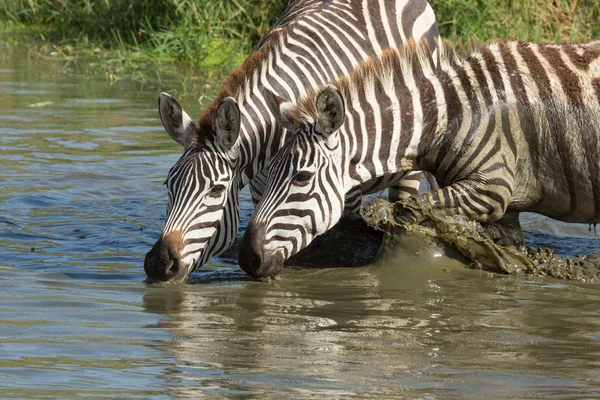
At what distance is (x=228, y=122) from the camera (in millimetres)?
7215

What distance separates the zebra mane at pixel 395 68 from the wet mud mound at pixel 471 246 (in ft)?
2.73

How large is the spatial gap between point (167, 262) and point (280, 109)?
1253 mm

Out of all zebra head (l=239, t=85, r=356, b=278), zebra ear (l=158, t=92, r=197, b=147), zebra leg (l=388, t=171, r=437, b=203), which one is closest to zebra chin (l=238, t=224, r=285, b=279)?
zebra head (l=239, t=85, r=356, b=278)

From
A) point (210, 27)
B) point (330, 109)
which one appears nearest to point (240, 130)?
point (330, 109)

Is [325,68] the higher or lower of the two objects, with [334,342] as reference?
higher

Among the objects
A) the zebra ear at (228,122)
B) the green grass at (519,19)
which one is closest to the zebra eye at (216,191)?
the zebra ear at (228,122)

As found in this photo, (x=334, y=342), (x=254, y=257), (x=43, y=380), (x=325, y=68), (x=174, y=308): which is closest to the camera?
(x=43, y=380)

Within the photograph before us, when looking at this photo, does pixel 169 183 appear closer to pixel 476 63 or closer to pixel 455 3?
pixel 476 63

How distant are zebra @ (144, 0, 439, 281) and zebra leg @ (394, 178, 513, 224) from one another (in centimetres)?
59

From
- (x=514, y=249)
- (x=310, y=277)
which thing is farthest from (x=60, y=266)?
(x=514, y=249)

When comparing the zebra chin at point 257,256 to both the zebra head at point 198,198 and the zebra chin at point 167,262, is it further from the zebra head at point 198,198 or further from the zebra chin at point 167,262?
the zebra chin at point 167,262

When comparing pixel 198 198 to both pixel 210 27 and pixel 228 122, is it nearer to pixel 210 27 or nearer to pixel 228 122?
pixel 228 122

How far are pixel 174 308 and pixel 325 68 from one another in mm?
2534

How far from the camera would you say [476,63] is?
7.61 metres
